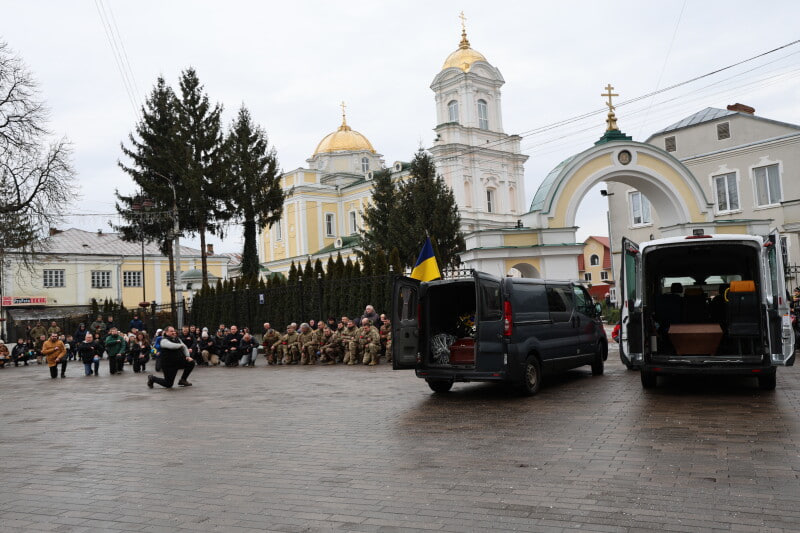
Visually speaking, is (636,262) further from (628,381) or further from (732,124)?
(732,124)

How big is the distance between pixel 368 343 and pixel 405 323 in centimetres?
792

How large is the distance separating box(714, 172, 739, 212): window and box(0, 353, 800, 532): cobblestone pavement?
80.3 ft

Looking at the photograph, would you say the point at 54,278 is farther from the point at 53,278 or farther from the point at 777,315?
the point at 777,315

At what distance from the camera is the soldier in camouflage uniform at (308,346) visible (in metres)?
21.8

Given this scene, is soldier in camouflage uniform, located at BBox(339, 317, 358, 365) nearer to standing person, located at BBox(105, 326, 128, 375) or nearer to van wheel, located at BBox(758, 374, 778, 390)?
standing person, located at BBox(105, 326, 128, 375)

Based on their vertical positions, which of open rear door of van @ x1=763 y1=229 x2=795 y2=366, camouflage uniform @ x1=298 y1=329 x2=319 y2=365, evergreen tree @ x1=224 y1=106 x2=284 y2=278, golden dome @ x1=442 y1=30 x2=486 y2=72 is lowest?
camouflage uniform @ x1=298 y1=329 x2=319 y2=365

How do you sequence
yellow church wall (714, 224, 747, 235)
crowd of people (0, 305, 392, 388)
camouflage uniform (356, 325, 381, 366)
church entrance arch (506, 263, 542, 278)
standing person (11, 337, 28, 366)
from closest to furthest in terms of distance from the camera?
camouflage uniform (356, 325, 381, 366) → crowd of people (0, 305, 392, 388) → yellow church wall (714, 224, 747, 235) → church entrance arch (506, 263, 542, 278) → standing person (11, 337, 28, 366)

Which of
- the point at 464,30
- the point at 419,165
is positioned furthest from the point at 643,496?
the point at 464,30

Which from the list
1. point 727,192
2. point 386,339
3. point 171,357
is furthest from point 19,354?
point 727,192

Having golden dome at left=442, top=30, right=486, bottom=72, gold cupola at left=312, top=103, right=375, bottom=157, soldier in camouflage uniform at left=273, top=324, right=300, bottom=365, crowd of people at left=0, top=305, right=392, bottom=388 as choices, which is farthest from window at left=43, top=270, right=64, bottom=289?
soldier in camouflage uniform at left=273, top=324, right=300, bottom=365

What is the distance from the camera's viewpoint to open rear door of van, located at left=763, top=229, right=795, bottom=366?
9703 mm

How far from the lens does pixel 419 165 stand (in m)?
37.3

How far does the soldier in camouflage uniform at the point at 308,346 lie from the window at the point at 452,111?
46.8m

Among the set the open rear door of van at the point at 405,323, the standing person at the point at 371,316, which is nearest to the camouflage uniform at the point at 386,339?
the standing person at the point at 371,316
